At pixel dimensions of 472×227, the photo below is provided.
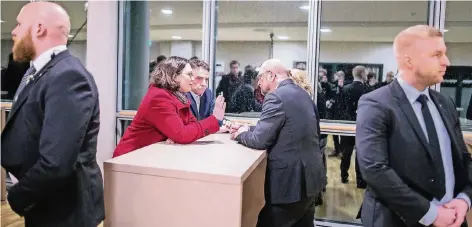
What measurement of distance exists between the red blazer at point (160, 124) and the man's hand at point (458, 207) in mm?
1222

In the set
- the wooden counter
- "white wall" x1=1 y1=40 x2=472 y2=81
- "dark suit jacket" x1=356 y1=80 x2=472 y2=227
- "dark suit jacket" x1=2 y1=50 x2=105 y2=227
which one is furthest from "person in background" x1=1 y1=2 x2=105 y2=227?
"dark suit jacket" x1=356 y1=80 x2=472 y2=227

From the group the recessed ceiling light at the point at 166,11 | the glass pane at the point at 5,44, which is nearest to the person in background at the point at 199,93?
the glass pane at the point at 5,44

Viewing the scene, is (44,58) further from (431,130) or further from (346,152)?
(346,152)

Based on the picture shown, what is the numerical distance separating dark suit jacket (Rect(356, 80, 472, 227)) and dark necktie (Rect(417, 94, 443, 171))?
0.06 ft

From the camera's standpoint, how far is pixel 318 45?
12.5 ft

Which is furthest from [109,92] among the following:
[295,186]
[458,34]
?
[458,34]

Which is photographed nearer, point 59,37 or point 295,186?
point 59,37

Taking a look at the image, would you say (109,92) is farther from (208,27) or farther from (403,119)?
(403,119)

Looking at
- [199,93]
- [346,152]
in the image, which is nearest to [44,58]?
[199,93]

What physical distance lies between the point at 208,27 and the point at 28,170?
10.00 ft

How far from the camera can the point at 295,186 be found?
204 centimetres

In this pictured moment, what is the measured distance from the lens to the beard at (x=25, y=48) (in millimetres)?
1325

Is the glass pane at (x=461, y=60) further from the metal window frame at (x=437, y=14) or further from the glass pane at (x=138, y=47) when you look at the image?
the glass pane at (x=138, y=47)

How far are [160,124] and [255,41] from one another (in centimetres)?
422
